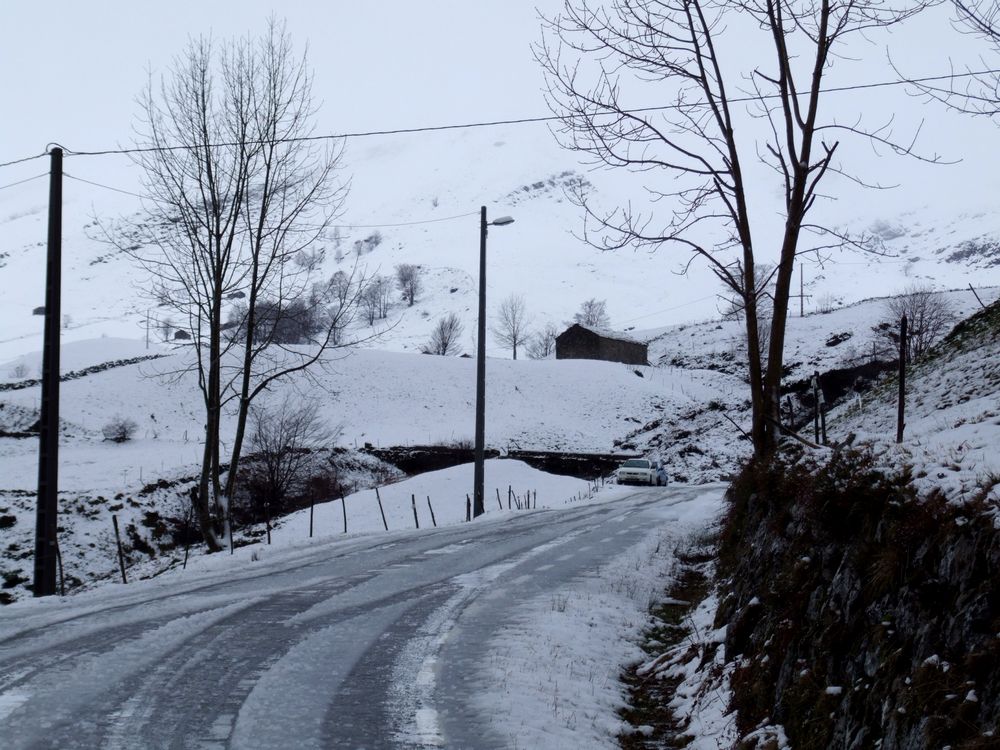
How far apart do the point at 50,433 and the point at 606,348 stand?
74.1 meters

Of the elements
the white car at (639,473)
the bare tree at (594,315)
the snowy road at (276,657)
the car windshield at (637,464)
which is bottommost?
the white car at (639,473)

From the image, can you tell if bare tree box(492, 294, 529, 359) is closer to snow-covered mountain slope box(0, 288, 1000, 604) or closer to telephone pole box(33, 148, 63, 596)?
snow-covered mountain slope box(0, 288, 1000, 604)

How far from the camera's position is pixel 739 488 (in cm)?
1044

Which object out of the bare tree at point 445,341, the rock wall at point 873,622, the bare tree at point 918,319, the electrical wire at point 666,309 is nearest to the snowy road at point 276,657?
the rock wall at point 873,622

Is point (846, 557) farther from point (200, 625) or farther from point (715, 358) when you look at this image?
point (715, 358)

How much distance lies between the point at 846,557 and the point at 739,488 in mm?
5220

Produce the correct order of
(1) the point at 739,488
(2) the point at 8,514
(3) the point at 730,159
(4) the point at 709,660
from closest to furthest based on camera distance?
(4) the point at 709,660 → (1) the point at 739,488 → (3) the point at 730,159 → (2) the point at 8,514

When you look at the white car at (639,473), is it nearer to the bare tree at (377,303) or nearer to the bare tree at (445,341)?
the bare tree at (445,341)

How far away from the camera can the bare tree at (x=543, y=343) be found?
394 ft

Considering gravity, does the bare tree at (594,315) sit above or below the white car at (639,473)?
above

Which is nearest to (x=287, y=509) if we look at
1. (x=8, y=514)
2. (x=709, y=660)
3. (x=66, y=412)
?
(x=8, y=514)

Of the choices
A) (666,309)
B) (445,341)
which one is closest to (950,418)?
(445,341)

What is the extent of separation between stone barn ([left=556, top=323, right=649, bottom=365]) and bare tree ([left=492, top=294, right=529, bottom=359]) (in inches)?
1171

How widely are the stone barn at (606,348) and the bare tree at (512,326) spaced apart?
29.7 metres
